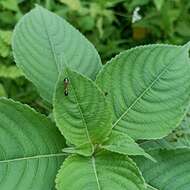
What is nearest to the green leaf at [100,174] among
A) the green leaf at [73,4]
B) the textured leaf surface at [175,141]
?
the textured leaf surface at [175,141]

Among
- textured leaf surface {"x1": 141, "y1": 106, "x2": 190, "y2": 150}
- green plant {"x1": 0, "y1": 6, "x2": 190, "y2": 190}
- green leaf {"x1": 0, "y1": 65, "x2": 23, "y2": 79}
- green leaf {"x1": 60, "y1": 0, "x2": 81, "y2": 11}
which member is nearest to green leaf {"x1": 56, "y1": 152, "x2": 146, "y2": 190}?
green plant {"x1": 0, "y1": 6, "x2": 190, "y2": 190}

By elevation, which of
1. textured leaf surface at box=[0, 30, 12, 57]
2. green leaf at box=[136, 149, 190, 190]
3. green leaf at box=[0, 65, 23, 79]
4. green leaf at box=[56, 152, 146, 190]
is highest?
green leaf at box=[56, 152, 146, 190]

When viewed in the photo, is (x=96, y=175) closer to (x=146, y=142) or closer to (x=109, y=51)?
(x=146, y=142)

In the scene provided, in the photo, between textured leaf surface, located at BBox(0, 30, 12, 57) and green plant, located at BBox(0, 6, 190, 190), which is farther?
textured leaf surface, located at BBox(0, 30, 12, 57)

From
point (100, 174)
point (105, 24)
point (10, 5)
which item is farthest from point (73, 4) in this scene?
point (100, 174)

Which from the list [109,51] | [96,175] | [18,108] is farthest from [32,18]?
[109,51]

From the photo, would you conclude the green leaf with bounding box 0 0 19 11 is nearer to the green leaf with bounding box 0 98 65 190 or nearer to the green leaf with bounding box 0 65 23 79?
the green leaf with bounding box 0 65 23 79

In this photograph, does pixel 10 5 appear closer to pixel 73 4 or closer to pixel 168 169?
pixel 73 4
